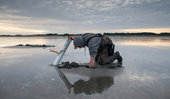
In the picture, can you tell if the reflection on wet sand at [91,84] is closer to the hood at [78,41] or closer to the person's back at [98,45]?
the person's back at [98,45]

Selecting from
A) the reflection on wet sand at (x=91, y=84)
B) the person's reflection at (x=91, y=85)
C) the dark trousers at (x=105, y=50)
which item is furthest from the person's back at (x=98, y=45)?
the person's reflection at (x=91, y=85)

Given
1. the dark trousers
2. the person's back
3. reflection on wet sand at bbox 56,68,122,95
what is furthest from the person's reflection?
the dark trousers

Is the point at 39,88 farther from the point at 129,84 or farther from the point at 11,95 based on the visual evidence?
the point at 129,84

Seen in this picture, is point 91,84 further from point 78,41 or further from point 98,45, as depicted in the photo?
point 78,41

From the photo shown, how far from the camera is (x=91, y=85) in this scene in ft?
11.5

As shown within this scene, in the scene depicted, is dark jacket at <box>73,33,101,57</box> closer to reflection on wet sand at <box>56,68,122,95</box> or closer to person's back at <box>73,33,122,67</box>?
person's back at <box>73,33,122,67</box>

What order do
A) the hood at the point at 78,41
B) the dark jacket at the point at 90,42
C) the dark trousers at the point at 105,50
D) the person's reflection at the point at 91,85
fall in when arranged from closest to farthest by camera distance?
1. the person's reflection at the point at 91,85
2. the dark jacket at the point at 90,42
3. the hood at the point at 78,41
4. the dark trousers at the point at 105,50

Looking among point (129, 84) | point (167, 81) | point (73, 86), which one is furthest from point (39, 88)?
point (167, 81)

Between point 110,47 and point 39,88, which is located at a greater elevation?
point 110,47

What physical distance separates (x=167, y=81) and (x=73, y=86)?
8.65ft

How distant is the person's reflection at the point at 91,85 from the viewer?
316 centimetres

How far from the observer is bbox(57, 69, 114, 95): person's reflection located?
3.16 meters

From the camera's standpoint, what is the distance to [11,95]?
9.41 ft

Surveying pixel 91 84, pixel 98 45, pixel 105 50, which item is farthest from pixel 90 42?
pixel 91 84
